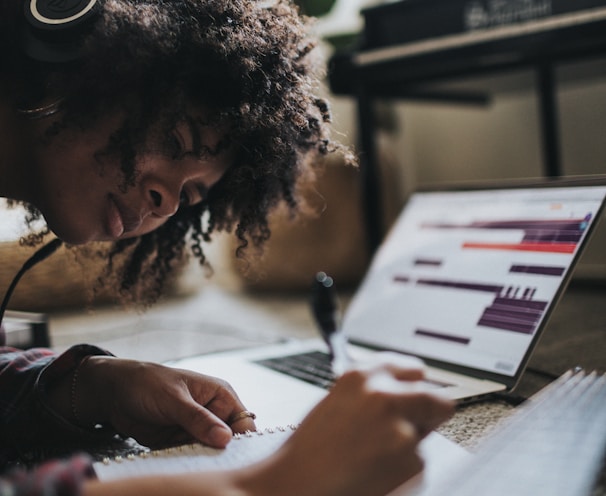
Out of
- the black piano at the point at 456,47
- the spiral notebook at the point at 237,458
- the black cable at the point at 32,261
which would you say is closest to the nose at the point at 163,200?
the black cable at the point at 32,261

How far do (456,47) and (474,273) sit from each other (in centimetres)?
52

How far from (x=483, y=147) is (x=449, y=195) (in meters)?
0.97

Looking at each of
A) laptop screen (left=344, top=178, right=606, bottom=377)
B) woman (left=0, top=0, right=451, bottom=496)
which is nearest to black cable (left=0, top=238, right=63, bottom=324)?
woman (left=0, top=0, right=451, bottom=496)

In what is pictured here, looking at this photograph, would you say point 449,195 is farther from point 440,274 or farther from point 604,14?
point 604,14

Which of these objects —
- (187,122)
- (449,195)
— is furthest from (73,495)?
(449,195)

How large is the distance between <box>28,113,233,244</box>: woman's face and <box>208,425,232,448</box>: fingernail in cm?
23

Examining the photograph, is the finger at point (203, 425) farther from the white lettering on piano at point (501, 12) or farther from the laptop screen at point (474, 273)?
the white lettering on piano at point (501, 12)

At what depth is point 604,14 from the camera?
0.98 meters

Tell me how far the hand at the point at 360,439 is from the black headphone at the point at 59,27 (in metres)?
0.36

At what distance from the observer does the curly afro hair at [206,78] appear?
0.55m

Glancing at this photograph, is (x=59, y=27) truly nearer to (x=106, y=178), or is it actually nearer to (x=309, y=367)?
(x=106, y=178)

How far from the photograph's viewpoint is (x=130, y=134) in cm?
57

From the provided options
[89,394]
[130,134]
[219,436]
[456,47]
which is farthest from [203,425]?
[456,47]

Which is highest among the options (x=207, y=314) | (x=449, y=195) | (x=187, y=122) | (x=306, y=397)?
(x=187, y=122)
